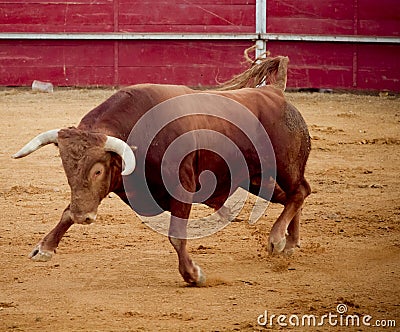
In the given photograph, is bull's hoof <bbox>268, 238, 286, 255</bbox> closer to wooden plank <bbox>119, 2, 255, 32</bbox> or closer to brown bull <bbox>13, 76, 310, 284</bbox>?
brown bull <bbox>13, 76, 310, 284</bbox>

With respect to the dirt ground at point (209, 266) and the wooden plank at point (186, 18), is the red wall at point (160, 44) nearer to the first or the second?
the wooden plank at point (186, 18)

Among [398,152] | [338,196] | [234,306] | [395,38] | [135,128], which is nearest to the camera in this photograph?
[234,306]

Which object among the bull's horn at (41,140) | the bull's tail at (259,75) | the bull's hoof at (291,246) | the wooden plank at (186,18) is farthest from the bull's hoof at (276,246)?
the wooden plank at (186,18)

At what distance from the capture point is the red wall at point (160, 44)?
10.8m

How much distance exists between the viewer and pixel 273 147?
4.23 m

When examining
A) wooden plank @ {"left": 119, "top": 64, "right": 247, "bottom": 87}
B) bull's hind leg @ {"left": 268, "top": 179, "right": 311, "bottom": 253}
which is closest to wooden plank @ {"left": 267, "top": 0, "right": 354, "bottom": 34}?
wooden plank @ {"left": 119, "top": 64, "right": 247, "bottom": 87}

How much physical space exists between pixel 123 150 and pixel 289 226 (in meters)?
1.22

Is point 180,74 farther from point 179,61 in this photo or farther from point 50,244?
point 50,244

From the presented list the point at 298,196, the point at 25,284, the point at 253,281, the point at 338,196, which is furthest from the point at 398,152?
the point at 25,284

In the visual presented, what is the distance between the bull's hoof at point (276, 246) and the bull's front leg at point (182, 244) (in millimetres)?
533

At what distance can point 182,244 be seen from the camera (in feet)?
12.1

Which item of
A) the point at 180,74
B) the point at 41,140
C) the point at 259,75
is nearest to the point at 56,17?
the point at 180,74

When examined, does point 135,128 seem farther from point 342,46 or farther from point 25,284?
point 342,46

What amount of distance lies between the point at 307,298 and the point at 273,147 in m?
0.94
